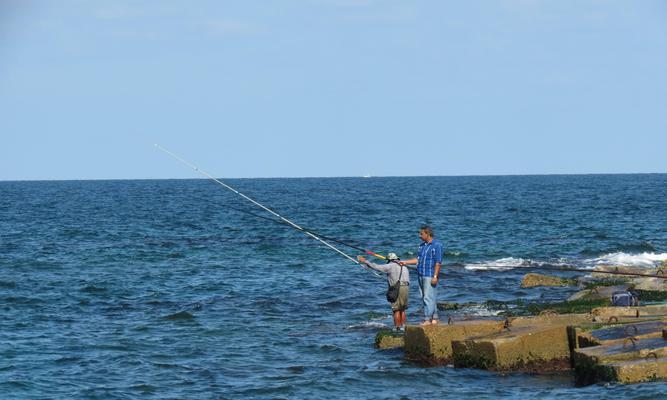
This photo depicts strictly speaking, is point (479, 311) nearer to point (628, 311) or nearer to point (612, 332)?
point (628, 311)

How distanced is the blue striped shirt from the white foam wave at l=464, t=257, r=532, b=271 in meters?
13.5

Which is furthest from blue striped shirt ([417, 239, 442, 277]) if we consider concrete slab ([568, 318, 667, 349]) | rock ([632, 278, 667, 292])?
rock ([632, 278, 667, 292])

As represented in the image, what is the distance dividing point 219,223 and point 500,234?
1652cm

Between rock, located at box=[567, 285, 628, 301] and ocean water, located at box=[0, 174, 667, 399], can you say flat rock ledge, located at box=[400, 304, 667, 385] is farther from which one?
rock, located at box=[567, 285, 628, 301]

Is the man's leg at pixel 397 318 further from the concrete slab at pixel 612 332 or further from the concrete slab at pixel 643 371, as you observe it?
the concrete slab at pixel 643 371

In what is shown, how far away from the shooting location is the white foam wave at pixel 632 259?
30733mm

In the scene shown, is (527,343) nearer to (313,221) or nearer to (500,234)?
(500,234)

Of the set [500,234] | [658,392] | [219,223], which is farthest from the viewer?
[219,223]

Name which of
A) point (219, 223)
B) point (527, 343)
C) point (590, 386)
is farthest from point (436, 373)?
point (219, 223)

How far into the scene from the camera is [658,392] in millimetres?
12328

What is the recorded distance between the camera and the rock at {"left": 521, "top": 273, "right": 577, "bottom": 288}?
25548mm

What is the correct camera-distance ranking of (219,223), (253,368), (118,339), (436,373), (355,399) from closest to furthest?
(355,399) < (436,373) < (253,368) < (118,339) < (219,223)

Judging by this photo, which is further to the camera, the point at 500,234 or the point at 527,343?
the point at 500,234

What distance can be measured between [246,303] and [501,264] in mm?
10800
